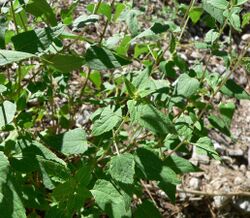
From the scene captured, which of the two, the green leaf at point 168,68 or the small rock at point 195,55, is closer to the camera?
the green leaf at point 168,68

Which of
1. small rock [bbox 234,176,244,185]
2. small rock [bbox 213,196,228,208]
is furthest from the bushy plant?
small rock [bbox 234,176,244,185]

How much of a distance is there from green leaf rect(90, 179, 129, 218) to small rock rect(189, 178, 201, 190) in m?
1.47

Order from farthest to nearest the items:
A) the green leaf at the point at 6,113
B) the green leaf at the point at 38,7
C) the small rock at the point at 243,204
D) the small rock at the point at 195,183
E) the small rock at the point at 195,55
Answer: the small rock at the point at 195,55 → the small rock at the point at 195,183 → the small rock at the point at 243,204 → the green leaf at the point at 38,7 → the green leaf at the point at 6,113

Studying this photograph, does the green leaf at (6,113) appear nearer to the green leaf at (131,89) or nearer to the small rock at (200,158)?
the green leaf at (131,89)

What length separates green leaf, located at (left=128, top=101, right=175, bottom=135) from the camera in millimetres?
1543

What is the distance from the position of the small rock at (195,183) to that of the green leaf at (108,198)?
147cm

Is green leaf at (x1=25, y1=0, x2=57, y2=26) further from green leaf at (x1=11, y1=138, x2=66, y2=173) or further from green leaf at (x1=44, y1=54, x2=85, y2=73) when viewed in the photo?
green leaf at (x1=11, y1=138, x2=66, y2=173)

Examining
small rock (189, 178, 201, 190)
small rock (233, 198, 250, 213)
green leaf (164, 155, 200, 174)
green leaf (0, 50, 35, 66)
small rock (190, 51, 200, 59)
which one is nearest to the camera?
green leaf (0, 50, 35, 66)

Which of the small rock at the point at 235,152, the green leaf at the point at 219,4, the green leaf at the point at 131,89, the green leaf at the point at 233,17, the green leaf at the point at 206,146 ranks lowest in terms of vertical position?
the small rock at the point at 235,152

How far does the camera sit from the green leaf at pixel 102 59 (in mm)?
1712

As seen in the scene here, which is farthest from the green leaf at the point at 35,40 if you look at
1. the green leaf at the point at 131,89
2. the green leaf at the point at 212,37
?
the green leaf at the point at 212,37

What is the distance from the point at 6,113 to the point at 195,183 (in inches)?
70.9

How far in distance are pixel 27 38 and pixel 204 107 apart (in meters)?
0.89

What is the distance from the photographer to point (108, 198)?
1618 millimetres
